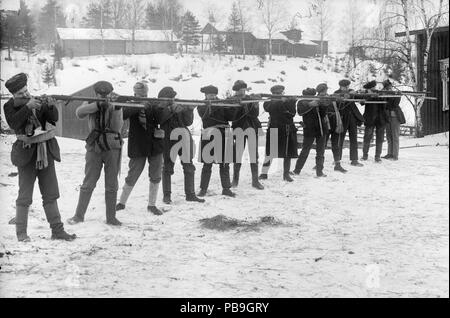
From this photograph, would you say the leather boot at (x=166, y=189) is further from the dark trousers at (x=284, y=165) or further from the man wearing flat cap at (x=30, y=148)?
the dark trousers at (x=284, y=165)

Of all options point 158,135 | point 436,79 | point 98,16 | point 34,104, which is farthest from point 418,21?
point 98,16

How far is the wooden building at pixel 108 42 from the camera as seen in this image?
41406mm

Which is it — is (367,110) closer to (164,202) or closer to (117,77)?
(164,202)

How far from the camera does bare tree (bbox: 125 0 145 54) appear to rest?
39.1 metres

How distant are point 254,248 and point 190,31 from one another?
104 feet

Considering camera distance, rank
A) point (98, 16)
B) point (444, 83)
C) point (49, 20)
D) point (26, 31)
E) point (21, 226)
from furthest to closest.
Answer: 1. point (49, 20)
2. point (98, 16)
3. point (26, 31)
4. point (444, 83)
5. point (21, 226)

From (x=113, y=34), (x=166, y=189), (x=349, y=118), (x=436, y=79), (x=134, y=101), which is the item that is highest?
(x=113, y=34)

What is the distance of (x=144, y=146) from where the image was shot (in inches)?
272

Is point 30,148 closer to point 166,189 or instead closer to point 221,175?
point 166,189

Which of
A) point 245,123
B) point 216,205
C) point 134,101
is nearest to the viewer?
point 134,101

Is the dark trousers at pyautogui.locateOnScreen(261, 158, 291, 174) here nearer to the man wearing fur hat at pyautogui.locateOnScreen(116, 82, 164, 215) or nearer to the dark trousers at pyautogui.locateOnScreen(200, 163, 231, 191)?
A: the dark trousers at pyautogui.locateOnScreen(200, 163, 231, 191)

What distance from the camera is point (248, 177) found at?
9742 millimetres

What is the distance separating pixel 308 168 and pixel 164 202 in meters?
4.08

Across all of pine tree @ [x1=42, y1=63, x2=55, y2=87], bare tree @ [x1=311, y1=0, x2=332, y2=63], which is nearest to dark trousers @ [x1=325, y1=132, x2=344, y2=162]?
bare tree @ [x1=311, y1=0, x2=332, y2=63]
